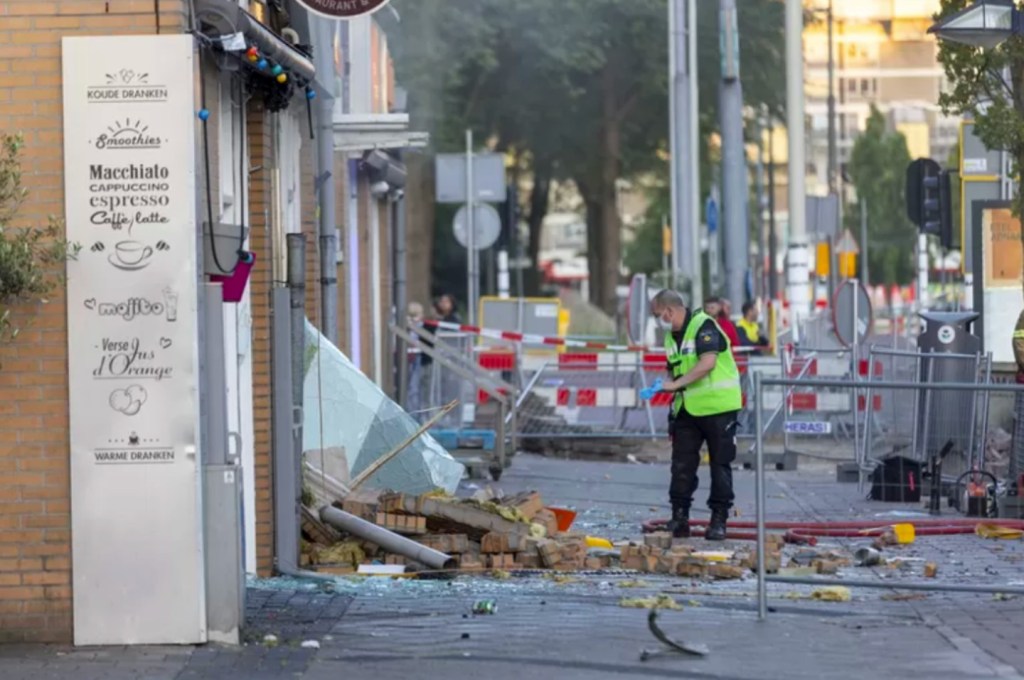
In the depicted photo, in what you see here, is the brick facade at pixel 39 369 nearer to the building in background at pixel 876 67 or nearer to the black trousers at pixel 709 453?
the black trousers at pixel 709 453

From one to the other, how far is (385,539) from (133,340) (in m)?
2.98

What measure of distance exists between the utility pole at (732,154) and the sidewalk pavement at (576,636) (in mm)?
16208

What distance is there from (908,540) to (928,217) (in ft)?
33.8

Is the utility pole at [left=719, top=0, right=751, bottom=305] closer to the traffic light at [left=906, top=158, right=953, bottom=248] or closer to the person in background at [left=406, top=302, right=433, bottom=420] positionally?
the traffic light at [left=906, top=158, right=953, bottom=248]

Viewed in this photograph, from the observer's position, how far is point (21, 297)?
894cm

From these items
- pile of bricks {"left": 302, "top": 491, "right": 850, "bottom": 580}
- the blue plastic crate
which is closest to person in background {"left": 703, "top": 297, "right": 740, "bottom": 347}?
the blue plastic crate

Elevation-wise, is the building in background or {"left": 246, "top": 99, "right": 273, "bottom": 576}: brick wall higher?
the building in background

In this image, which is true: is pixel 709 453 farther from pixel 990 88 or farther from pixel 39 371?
pixel 39 371

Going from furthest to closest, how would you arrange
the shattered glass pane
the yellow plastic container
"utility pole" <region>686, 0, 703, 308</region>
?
1. "utility pole" <region>686, 0, 703, 308</region>
2. the yellow plastic container
3. the shattered glass pane

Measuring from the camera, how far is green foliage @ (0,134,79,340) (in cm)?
866

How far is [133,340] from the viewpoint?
904 cm

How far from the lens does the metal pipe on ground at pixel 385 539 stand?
1141 cm

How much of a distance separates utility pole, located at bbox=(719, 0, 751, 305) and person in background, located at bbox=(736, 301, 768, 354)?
129cm

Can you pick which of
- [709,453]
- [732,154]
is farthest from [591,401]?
[709,453]
